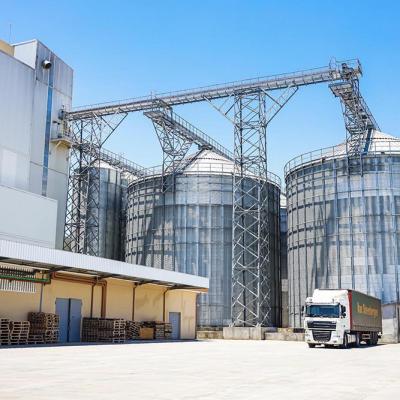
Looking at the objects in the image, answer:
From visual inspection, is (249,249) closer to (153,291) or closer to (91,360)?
(153,291)

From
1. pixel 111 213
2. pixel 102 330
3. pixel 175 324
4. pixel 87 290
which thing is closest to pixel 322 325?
pixel 102 330

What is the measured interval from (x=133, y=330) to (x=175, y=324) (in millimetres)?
6513

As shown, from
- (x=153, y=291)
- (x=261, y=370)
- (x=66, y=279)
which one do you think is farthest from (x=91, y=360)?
(x=153, y=291)

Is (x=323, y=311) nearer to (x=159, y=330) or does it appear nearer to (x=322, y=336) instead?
(x=322, y=336)

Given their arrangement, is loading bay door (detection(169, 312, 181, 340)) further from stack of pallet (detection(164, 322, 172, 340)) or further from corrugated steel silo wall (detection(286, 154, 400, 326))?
corrugated steel silo wall (detection(286, 154, 400, 326))

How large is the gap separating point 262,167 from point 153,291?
1765cm

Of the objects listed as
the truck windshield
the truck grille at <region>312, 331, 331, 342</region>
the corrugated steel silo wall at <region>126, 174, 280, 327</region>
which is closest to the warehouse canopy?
the truck windshield

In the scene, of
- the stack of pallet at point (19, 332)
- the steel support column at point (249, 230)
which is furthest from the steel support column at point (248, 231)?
the stack of pallet at point (19, 332)

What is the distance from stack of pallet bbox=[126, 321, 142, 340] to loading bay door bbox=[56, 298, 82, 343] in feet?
14.5

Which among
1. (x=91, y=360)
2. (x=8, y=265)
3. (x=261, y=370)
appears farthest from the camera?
(x=8, y=265)

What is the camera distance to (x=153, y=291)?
4334 centimetres

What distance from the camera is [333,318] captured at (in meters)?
35.2

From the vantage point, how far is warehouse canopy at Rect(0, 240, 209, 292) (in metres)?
29.1

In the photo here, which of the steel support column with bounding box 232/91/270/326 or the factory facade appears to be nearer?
the factory facade
